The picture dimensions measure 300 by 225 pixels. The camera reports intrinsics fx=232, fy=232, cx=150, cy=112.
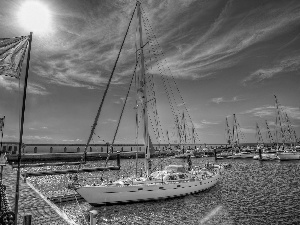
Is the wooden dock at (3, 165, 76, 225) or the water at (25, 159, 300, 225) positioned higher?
the wooden dock at (3, 165, 76, 225)

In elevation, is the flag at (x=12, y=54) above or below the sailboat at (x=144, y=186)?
above

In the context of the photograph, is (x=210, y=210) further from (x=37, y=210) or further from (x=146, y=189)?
(x=37, y=210)

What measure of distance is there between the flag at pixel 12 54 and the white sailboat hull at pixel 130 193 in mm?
17491

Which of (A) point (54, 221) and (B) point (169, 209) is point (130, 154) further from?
(A) point (54, 221)

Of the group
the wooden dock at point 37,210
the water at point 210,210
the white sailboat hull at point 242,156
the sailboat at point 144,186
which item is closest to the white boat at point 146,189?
the sailboat at point 144,186

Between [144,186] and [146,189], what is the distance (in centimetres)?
44

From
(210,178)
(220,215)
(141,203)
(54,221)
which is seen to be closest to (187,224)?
(220,215)

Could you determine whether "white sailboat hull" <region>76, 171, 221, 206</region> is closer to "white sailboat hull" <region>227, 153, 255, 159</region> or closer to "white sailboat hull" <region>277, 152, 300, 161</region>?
"white sailboat hull" <region>277, 152, 300, 161</region>

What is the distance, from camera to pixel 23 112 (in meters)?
8.65

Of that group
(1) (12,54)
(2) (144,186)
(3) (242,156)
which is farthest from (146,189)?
(3) (242,156)

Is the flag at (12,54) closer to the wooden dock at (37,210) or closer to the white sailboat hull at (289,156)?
the wooden dock at (37,210)

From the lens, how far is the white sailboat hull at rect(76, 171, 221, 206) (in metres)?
23.7

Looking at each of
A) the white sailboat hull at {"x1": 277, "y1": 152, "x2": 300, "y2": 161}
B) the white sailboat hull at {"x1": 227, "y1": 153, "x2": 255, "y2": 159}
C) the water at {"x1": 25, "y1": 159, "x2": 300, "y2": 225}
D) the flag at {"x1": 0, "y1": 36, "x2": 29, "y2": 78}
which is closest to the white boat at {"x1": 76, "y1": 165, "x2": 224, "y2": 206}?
the water at {"x1": 25, "y1": 159, "x2": 300, "y2": 225}

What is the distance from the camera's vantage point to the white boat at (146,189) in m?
23.8
